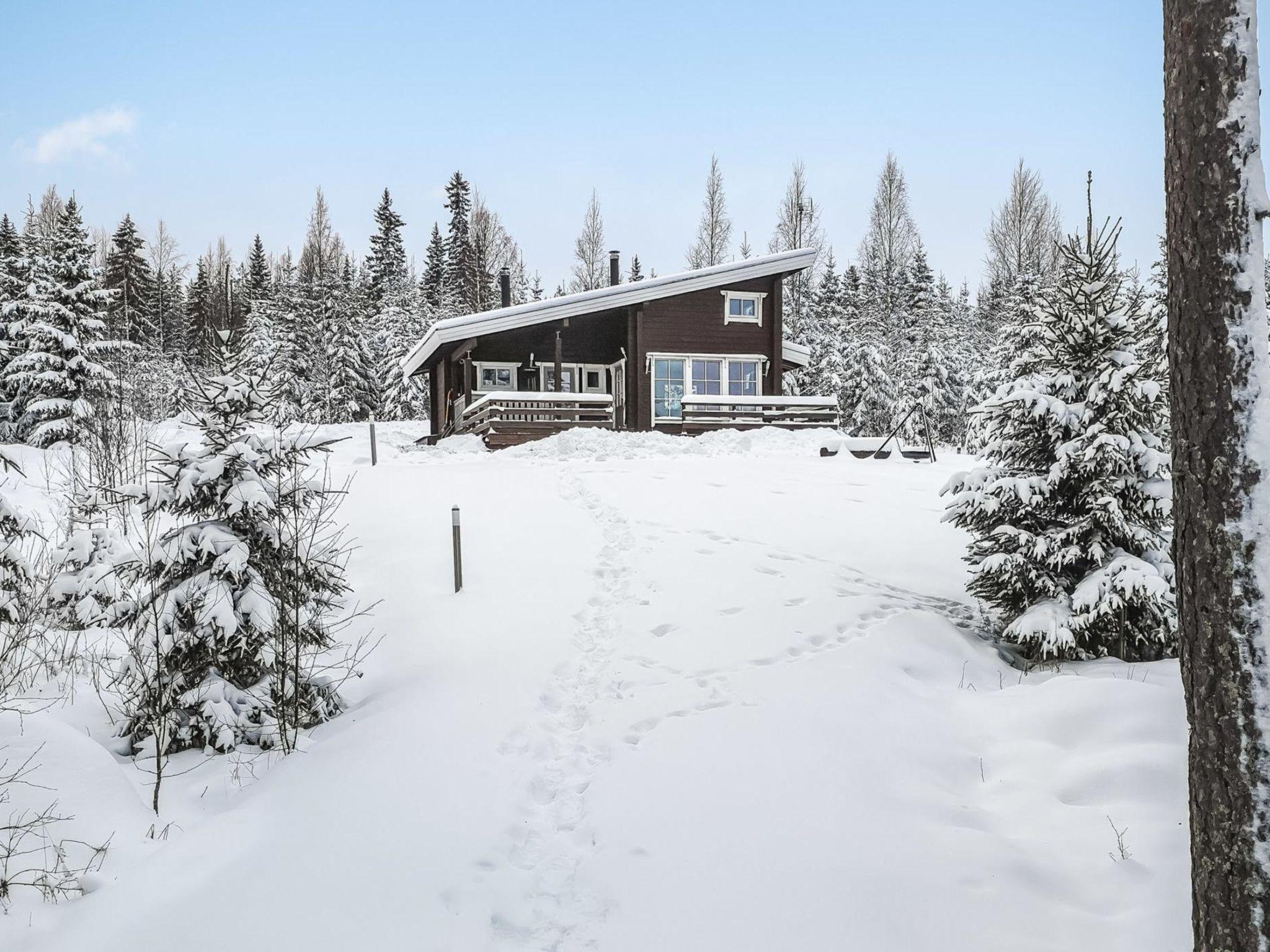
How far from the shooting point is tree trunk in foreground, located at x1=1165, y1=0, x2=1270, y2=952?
2.44m

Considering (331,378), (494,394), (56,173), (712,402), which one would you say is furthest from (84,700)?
(56,173)

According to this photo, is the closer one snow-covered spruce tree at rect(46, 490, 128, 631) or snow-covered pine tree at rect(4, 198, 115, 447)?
snow-covered spruce tree at rect(46, 490, 128, 631)

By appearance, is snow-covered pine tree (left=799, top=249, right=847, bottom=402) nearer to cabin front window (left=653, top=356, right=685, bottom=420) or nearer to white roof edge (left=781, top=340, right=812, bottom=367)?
white roof edge (left=781, top=340, right=812, bottom=367)

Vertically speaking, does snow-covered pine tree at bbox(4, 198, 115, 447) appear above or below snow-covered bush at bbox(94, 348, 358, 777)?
above

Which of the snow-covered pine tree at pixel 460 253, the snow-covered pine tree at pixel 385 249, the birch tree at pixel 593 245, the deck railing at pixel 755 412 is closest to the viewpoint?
the deck railing at pixel 755 412

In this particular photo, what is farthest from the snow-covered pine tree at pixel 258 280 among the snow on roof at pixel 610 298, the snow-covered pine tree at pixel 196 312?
the snow on roof at pixel 610 298

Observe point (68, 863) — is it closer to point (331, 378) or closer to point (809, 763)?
point (809, 763)

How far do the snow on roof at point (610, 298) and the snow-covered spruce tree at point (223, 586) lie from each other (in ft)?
53.3

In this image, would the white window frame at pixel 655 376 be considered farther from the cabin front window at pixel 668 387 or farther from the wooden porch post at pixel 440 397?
the wooden porch post at pixel 440 397

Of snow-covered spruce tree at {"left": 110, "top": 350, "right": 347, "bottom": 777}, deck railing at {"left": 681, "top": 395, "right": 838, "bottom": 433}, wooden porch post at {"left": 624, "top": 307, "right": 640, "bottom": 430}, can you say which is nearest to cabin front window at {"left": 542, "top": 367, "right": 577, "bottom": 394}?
wooden porch post at {"left": 624, "top": 307, "right": 640, "bottom": 430}

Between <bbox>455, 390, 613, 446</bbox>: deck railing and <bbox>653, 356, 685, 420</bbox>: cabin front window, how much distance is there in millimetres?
1817

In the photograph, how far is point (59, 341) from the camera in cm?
1972

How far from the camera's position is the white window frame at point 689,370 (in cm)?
2283

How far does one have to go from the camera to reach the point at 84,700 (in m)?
6.13
